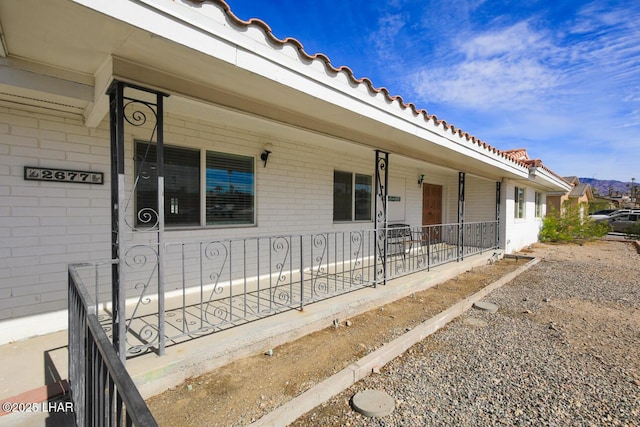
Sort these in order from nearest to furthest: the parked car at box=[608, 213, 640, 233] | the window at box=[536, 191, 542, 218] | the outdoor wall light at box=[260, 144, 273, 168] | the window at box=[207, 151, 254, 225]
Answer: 1. the window at box=[207, 151, 254, 225]
2. the outdoor wall light at box=[260, 144, 273, 168]
3. the window at box=[536, 191, 542, 218]
4. the parked car at box=[608, 213, 640, 233]

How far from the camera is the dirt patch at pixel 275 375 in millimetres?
2227

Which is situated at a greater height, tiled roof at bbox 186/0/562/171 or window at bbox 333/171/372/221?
tiled roof at bbox 186/0/562/171

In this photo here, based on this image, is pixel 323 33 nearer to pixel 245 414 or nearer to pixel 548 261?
pixel 245 414

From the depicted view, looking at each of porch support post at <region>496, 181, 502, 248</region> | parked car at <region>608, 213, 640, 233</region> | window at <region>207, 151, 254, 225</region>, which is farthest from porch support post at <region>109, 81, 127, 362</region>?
parked car at <region>608, 213, 640, 233</region>

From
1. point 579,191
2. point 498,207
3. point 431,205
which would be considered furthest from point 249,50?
point 579,191

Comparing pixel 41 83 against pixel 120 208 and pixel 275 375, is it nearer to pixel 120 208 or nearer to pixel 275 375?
pixel 120 208

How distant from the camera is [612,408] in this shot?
7.81ft

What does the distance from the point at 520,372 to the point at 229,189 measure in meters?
4.23

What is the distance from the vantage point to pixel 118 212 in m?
2.35

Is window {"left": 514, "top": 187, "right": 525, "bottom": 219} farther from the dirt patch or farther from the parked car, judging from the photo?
the parked car

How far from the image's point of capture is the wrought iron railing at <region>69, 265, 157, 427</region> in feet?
2.62

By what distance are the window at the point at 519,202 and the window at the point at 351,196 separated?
6.23 m

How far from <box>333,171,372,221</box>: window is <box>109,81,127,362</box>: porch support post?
4518 mm

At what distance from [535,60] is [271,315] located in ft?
25.1
